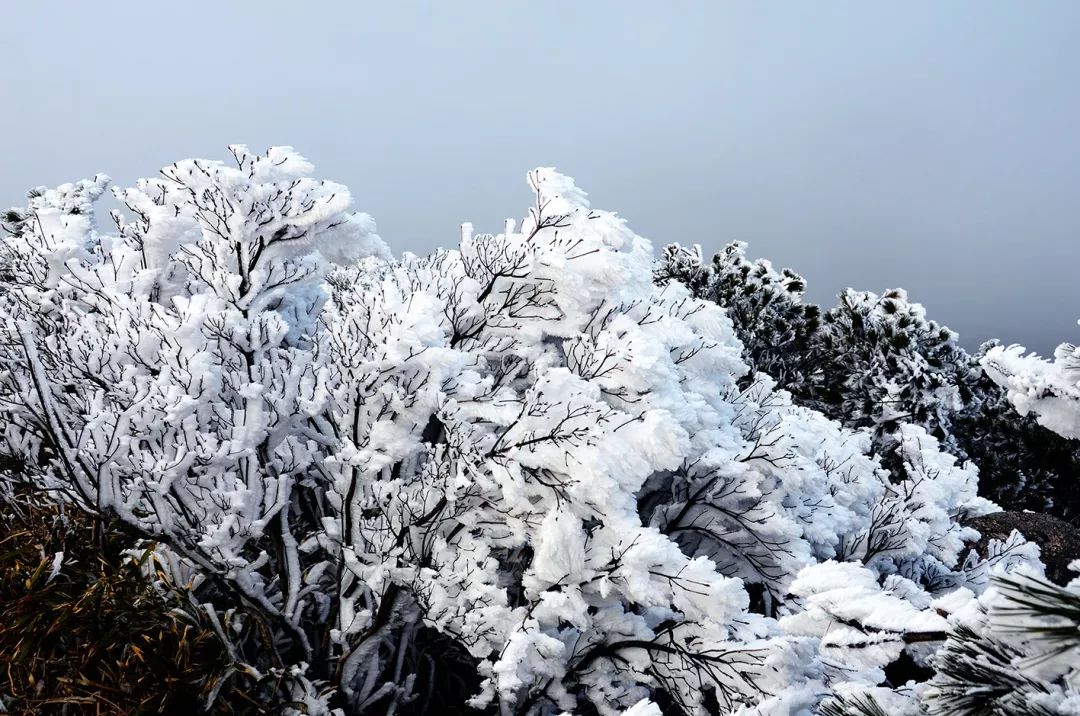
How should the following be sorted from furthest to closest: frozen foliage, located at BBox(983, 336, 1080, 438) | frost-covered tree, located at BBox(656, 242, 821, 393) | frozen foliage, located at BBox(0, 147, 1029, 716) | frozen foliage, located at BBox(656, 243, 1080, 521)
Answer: frost-covered tree, located at BBox(656, 242, 821, 393)
frozen foliage, located at BBox(656, 243, 1080, 521)
frozen foliage, located at BBox(0, 147, 1029, 716)
frozen foliage, located at BBox(983, 336, 1080, 438)

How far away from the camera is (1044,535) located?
367 inches

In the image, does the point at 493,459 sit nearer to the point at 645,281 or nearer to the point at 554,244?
the point at 554,244

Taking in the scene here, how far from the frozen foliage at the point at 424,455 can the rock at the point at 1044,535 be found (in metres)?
3.96

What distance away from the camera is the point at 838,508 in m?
6.35

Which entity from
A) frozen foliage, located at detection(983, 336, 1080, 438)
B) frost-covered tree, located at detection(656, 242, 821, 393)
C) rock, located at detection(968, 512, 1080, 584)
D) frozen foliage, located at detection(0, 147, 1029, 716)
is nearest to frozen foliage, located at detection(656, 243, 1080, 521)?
frost-covered tree, located at detection(656, 242, 821, 393)

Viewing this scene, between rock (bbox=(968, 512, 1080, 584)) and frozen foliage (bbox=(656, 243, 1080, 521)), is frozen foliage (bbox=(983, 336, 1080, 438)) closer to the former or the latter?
rock (bbox=(968, 512, 1080, 584))

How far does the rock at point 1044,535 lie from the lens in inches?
348

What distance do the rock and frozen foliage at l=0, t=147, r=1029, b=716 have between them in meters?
3.96

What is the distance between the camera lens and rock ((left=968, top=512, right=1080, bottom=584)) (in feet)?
29.0

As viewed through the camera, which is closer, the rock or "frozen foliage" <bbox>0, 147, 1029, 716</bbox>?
"frozen foliage" <bbox>0, 147, 1029, 716</bbox>

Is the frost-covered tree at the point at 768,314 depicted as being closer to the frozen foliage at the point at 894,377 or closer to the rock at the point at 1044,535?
the frozen foliage at the point at 894,377

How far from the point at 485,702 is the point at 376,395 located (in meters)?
2.26

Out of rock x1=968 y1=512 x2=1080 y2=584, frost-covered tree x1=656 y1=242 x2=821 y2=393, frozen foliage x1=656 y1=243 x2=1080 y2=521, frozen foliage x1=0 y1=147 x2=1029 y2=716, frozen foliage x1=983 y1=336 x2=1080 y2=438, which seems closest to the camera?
frozen foliage x1=983 y1=336 x2=1080 y2=438

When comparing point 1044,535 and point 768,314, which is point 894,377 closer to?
point 768,314
